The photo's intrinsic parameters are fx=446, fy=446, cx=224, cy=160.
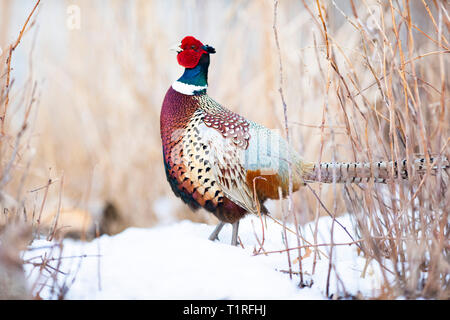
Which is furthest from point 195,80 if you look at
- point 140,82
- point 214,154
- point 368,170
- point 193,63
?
point 140,82

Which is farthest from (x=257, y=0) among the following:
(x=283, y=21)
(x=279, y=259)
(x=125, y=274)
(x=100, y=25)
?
(x=125, y=274)

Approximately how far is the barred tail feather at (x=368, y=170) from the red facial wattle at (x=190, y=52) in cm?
64

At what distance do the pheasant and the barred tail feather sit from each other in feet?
0.17

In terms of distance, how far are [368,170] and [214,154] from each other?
1.99ft

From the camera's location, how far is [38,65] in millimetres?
3281

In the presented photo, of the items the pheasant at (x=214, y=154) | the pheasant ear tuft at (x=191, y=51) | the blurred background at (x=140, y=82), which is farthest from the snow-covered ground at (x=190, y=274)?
the blurred background at (x=140, y=82)

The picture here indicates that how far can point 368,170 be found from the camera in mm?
1589

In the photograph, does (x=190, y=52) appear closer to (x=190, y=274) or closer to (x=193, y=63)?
(x=193, y=63)

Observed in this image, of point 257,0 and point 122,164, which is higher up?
point 257,0

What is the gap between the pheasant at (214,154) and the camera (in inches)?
71.6

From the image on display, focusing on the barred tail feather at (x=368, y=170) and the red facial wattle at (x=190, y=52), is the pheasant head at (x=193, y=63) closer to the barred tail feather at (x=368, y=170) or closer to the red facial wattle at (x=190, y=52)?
the red facial wattle at (x=190, y=52)

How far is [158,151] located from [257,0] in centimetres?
120

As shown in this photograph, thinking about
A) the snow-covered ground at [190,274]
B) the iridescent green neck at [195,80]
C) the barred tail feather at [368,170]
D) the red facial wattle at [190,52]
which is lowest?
the snow-covered ground at [190,274]
